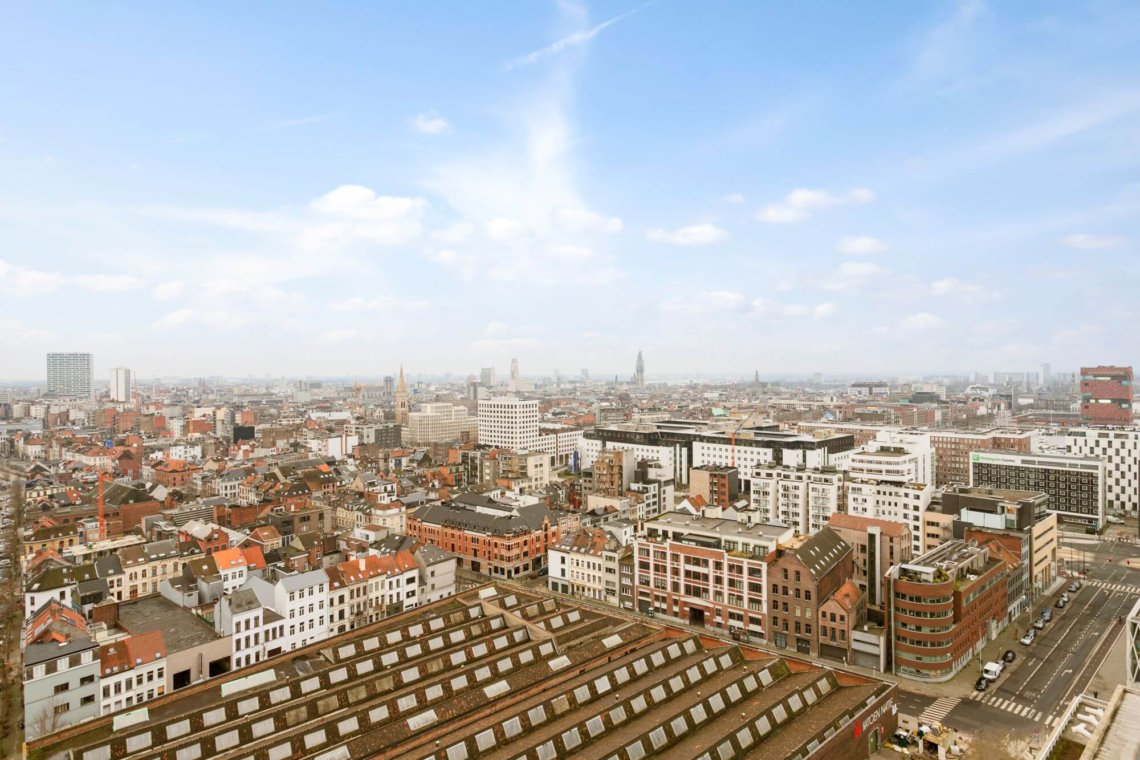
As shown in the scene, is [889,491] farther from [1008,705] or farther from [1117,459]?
[1117,459]

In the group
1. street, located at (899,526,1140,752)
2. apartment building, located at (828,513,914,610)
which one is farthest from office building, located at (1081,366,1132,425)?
apartment building, located at (828,513,914,610)

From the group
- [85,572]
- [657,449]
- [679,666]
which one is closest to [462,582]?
[85,572]

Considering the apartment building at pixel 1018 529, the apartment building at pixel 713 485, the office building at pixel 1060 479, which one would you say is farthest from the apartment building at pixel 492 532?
the office building at pixel 1060 479

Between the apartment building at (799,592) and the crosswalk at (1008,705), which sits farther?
the apartment building at (799,592)

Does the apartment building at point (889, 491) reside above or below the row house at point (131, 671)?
above

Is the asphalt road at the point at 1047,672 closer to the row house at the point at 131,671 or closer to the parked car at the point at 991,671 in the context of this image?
the parked car at the point at 991,671

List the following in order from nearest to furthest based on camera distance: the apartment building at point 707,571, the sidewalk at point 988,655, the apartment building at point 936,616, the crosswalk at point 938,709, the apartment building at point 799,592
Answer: the crosswalk at point 938,709 → the sidewalk at point 988,655 → the apartment building at point 936,616 → the apartment building at point 799,592 → the apartment building at point 707,571

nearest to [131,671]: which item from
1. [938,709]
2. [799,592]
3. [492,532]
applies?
[492,532]

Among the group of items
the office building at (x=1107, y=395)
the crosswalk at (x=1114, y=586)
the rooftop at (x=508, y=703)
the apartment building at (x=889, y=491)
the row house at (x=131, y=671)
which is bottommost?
the crosswalk at (x=1114, y=586)
